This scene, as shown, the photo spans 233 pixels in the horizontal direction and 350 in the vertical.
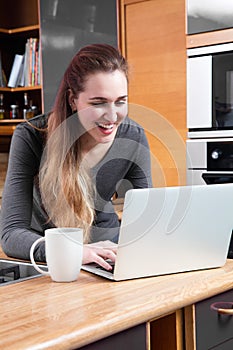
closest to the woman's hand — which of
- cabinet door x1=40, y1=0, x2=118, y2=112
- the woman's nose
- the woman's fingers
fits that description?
the woman's fingers

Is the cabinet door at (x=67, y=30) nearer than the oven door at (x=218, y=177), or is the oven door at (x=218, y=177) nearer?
the oven door at (x=218, y=177)

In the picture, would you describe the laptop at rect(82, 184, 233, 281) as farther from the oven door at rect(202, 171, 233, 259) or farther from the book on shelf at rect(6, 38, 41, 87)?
the book on shelf at rect(6, 38, 41, 87)

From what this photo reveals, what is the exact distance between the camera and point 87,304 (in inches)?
45.9

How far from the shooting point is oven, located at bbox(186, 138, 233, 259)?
2.66 metres

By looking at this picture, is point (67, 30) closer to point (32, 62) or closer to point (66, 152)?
point (32, 62)

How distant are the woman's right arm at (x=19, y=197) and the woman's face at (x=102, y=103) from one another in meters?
0.18

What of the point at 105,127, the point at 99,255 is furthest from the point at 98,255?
the point at 105,127

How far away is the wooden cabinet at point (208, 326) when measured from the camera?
1.27 meters

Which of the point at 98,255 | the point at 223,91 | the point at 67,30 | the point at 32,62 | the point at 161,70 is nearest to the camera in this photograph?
the point at 98,255

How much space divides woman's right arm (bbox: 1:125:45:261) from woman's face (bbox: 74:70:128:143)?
18cm

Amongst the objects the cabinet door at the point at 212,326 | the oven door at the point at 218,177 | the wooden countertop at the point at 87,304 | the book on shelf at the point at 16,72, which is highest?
the book on shelf at the point at 16,72

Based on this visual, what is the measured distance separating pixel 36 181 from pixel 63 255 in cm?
40

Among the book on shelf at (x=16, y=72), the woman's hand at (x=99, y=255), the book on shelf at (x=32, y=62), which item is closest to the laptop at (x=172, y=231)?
the woman's hand at (x=99, y=255)

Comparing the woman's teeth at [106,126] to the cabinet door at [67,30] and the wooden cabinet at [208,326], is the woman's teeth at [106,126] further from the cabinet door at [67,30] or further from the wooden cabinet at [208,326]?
the cabinet door at [67,30]
